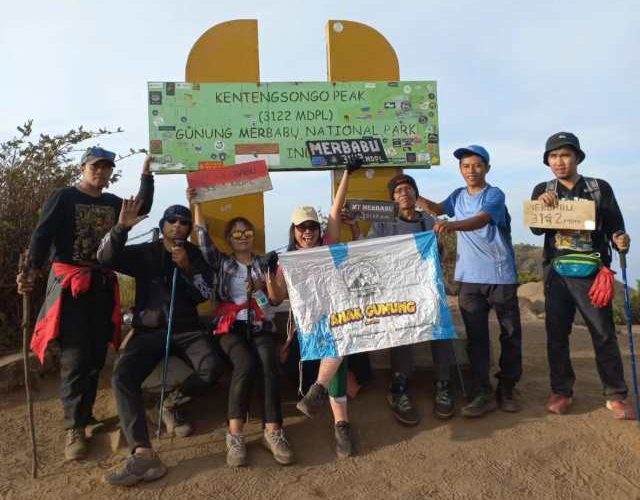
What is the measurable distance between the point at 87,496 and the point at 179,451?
761mm

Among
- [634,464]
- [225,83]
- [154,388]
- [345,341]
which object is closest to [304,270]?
[345,341]

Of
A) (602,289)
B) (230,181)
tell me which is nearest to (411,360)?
(602,289)

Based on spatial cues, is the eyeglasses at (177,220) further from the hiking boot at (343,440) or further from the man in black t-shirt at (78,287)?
the hiking boot at (343,440)

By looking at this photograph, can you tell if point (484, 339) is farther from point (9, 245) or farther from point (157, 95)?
point (9, 245)

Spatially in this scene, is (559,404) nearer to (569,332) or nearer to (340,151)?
(569,332)

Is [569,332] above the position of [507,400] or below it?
above

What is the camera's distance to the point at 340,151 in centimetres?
600

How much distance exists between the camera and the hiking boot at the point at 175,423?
463 cm

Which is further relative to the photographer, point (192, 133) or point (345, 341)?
point (192, 133)

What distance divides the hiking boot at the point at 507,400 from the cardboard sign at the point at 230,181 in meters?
2.92

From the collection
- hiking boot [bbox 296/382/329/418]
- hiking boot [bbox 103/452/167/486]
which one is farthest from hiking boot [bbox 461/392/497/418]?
hiking boot [bbox 103/452/167/486]

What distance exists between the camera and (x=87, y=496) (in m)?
3.83

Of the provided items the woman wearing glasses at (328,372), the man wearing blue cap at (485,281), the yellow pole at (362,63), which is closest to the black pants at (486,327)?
the man wearing blue cap at (485,281)

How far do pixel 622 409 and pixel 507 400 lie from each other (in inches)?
37.3
